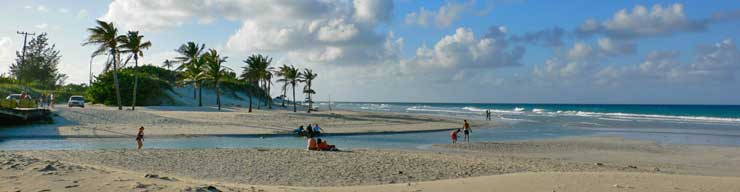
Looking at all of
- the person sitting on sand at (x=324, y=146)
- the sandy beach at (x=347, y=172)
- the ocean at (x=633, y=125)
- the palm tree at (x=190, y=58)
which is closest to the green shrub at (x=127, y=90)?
the palm tree at (x=190, y=58)

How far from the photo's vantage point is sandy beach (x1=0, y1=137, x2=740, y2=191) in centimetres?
939

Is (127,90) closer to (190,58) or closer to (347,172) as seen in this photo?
(190,58)

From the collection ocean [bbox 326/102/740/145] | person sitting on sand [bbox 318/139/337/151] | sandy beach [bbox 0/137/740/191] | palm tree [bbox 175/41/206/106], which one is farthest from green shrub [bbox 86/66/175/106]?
person sitting on sand [bbox 318/139/337/151]

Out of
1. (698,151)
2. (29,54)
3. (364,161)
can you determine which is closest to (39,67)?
(29,54)

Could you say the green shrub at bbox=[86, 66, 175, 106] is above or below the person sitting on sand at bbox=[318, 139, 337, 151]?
above

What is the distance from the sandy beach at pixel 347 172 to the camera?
9391mm

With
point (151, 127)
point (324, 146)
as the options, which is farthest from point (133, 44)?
point (324, 146)

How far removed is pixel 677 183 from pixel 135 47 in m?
45.2

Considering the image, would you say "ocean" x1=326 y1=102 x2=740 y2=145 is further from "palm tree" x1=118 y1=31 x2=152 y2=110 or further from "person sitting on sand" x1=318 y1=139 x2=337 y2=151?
"palm tree" x1=118 y1=31 x2=152 y2=110

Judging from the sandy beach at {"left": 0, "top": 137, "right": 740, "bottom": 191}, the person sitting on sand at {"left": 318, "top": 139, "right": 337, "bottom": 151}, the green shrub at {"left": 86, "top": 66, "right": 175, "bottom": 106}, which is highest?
the green shrub at {"left": 86, "top": 66, "right": 175, "bottom": 106}

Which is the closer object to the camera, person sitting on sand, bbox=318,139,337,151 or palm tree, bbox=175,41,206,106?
person sitting on sand, bbox=318,139,337,151

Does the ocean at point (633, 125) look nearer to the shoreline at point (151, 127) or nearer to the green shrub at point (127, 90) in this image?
the shoreline at point (151, 127)

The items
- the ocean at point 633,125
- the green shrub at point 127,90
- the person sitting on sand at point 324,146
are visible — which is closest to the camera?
the person sitting on sand at point 324,146

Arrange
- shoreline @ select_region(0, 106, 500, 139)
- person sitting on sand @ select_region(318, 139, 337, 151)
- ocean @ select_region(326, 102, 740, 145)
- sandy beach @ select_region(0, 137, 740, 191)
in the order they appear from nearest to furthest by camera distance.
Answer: sandy beach @ select_region(0, 137, 740, 191)
person sitting on sand @ select_region(318, 139, 337, 151)
shoreline @ select_region(0, 106, 500, 139)
ocean @ select_region(326, 102, 740, 145)
